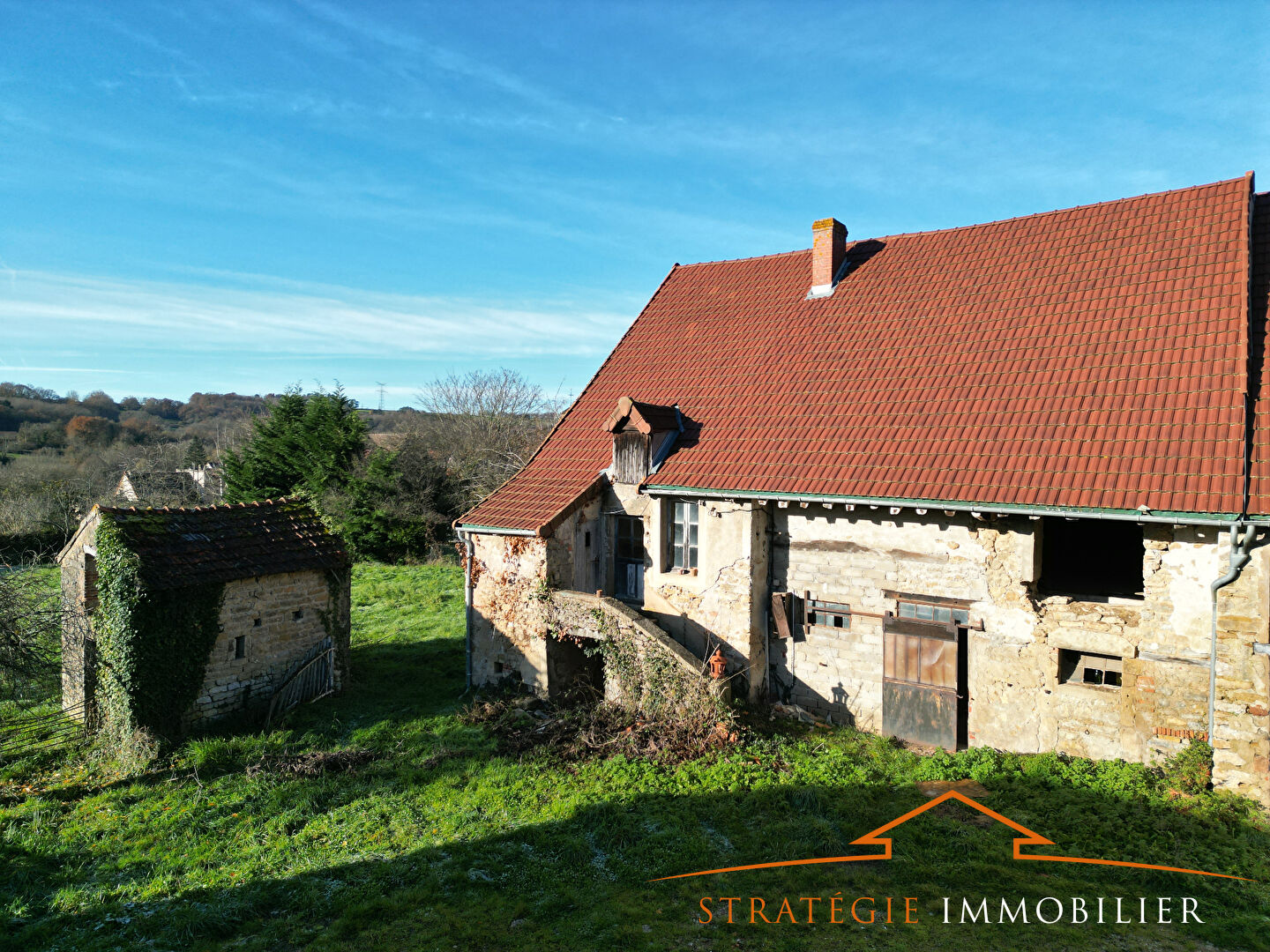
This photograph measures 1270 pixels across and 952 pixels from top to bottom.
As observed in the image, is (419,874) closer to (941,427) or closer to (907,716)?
(907,716)

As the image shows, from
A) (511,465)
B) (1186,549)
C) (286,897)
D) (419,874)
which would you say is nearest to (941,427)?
(1186,549)

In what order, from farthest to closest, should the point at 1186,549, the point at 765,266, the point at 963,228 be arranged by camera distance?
the point at 765,266
the point at 963,228
the point at 1186,549

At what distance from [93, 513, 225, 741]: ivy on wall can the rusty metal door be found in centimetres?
1140

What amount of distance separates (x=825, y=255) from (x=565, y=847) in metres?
12.3

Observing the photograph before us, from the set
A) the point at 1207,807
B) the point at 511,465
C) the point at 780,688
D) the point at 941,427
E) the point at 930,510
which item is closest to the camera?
the point at 1207,807

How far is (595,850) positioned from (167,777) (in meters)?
7.13

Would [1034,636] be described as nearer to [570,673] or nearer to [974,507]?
[974,507]

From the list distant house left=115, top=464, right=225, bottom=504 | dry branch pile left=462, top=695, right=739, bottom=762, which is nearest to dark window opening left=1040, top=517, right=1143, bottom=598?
dry branch pile left=462, top=695, right=739, bottom=762

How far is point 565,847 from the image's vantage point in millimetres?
8289

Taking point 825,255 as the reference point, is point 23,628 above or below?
below

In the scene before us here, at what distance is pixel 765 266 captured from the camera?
16.7 meters

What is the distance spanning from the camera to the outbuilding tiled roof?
11.9 m

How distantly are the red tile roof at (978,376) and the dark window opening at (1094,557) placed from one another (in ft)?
6.39

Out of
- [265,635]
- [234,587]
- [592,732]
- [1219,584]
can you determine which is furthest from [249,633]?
[1219,584]
